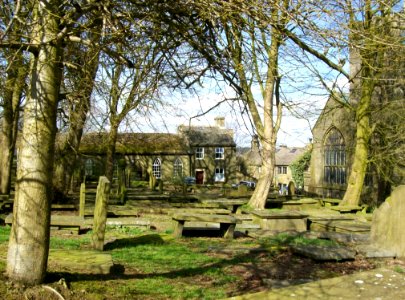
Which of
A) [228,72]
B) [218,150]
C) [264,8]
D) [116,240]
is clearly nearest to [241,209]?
[116,240]

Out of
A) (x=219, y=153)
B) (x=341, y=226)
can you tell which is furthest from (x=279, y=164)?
(x=341, y=226)

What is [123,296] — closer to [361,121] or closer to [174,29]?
[174,29]

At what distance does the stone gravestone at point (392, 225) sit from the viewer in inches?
340

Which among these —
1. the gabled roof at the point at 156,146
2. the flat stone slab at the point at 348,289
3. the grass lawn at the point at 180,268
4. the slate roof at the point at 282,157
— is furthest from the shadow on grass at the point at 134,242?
the slate roof at the point at 282,157

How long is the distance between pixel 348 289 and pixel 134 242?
6.98 m

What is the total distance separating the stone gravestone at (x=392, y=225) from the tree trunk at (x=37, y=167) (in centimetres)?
667

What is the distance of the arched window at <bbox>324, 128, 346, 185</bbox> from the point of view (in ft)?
99.3

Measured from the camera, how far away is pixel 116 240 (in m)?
9.92

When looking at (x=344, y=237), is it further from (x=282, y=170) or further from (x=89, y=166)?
(x=282, y=170)

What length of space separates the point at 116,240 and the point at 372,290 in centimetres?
722

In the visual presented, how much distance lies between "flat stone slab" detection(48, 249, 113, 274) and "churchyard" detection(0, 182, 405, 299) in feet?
0.04

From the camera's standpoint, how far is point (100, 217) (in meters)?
8.77

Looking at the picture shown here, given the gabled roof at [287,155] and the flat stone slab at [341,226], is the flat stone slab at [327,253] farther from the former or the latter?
the gabled roof at [287,155]

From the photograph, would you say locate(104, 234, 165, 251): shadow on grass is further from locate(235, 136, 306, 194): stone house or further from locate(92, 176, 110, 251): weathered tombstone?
locate(235, 136, 306, 194): stone house
